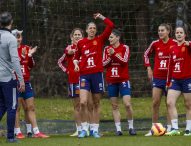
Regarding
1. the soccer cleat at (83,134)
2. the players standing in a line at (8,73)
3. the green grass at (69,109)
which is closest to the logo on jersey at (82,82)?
the soccer cleat at (83,134)

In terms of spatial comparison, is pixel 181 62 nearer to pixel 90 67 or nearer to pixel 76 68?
pixel 90 67

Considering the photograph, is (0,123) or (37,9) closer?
(0,123)

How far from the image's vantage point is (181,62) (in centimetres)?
1391

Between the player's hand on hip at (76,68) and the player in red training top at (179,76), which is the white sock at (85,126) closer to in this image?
the player's hand on hip at (76,68)

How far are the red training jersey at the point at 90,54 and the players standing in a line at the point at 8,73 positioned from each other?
2006 millimetres

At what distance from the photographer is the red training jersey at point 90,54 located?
14.1 meters

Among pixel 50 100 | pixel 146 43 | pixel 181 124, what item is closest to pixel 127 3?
pixel 146 43

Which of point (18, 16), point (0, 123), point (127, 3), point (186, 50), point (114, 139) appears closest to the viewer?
point (114, 139)

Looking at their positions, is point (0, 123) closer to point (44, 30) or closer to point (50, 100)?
point (44, 30)

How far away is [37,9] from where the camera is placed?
1956cm

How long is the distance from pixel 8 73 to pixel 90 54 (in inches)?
88.5

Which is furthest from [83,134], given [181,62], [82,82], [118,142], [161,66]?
[181,62]

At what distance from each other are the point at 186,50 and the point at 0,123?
520 centimetres

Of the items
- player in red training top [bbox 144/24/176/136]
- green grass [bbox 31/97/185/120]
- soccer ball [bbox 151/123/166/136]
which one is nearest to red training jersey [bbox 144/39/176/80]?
player in red training top [bbox 144/24/176/136]
